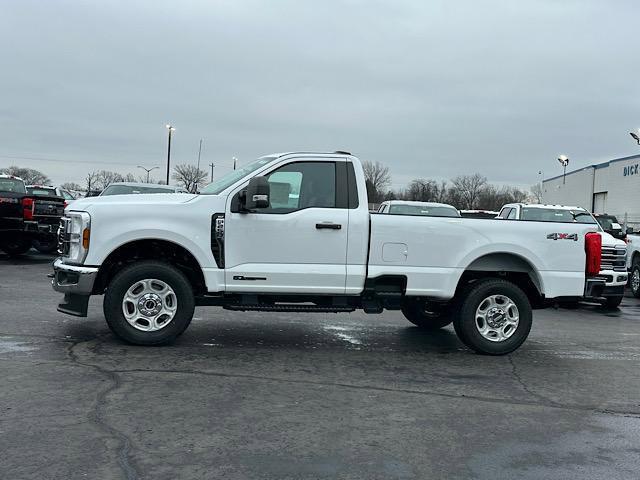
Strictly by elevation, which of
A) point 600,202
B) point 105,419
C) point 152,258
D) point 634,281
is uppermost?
point 600,202

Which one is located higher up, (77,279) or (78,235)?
(78,235)

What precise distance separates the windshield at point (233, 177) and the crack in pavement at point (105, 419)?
2.25 m

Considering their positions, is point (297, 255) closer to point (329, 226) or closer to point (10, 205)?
point (329, 226)

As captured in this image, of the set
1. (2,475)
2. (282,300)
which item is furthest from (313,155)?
(2,475)

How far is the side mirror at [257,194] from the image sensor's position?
6.49 meters

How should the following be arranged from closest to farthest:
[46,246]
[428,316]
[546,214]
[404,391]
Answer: [404,391] → [428,316] → [546,214] → [46,246]

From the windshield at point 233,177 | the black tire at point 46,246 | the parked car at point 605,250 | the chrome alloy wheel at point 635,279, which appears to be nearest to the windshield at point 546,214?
the parked car at point 605,250

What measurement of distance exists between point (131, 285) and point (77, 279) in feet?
1.83

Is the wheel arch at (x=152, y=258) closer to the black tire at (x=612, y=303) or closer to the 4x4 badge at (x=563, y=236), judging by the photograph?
the 4x4 badge at (x=563, y=236)

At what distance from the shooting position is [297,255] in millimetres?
6863

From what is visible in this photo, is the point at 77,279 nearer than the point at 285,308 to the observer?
Yes

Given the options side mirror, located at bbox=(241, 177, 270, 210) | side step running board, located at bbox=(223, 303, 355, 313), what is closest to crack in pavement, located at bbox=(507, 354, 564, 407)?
side step running board, located at bbox=(223, 303, 355, 313)

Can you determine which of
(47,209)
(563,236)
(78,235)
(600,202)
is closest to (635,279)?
(563,236)

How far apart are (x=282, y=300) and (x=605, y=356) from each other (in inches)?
159
